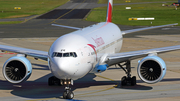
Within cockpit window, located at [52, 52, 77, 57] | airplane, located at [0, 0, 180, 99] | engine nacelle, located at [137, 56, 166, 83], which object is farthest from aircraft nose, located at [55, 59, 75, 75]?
engine nacelle, located at [137, 56, 166, 83]

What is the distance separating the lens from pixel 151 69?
77.9 feet

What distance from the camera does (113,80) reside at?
29.9 metres

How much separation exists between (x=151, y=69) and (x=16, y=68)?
10184 mm

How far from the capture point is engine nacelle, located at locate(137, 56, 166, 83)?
76.9ft

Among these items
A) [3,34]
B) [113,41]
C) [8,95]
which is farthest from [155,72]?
[3,34]

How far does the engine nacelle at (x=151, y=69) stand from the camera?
76.9 feet

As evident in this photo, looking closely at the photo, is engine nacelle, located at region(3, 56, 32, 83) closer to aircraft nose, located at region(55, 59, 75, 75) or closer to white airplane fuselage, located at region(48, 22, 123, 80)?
white airplane fuselage, located at region(48, 22, 123, 80)

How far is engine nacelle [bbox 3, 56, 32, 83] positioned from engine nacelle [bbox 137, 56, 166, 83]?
840 centimetres

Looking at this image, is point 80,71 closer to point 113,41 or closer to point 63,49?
point 63,49

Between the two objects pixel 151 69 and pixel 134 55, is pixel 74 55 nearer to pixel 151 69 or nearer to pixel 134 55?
pixel 151 69

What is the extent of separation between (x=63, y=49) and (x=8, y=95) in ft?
21.9

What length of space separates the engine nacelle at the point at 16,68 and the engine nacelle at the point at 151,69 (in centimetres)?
840

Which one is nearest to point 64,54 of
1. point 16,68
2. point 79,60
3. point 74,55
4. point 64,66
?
point 74,55

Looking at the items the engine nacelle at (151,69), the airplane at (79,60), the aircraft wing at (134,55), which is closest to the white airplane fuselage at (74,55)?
the airplane at (79,60)
